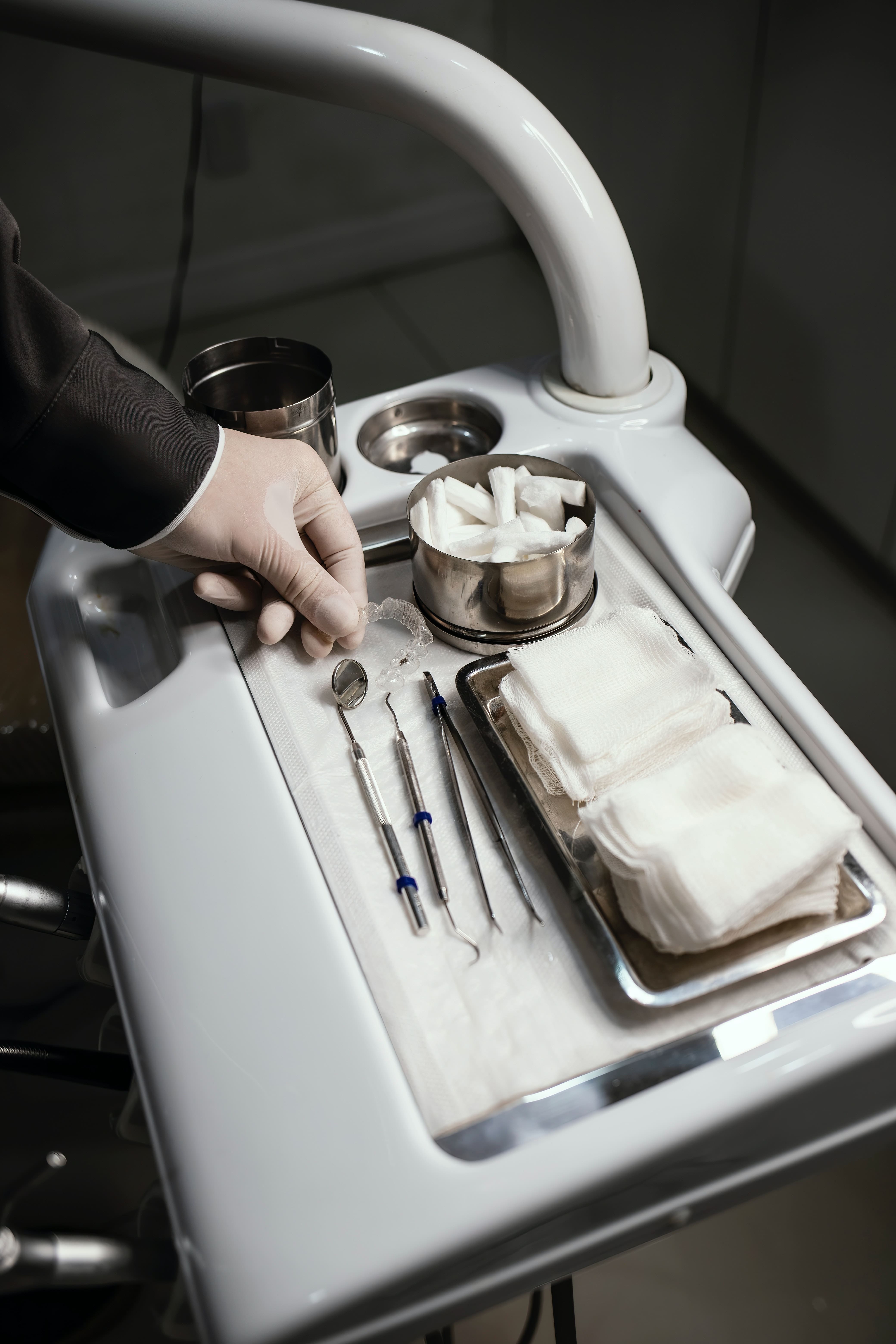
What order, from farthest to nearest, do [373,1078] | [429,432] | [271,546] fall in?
[429,432], [271,546], [373,1078]

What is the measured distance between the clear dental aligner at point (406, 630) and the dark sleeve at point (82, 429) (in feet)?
0.54

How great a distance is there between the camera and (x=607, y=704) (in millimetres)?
620

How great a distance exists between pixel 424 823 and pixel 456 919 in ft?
0.22

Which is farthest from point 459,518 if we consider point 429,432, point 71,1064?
point 71,1064

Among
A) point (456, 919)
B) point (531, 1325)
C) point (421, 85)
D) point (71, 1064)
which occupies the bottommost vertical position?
point (531, 1325)

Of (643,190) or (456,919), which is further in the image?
(643,190)

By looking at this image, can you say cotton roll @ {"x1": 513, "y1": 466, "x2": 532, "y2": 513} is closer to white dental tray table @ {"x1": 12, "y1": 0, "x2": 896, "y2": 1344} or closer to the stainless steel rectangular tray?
white dental tray table @ {"x1": 12, "y1": 0, "x2": 896, "y2": 1344}

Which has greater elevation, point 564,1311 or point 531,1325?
point 564,1311

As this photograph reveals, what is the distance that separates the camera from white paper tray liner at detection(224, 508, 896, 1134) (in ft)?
1.64

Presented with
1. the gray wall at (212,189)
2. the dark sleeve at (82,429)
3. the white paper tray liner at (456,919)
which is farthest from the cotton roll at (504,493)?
the gray wall at (212,189)

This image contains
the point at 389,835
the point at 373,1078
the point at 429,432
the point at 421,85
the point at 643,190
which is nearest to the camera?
the point at 373,1078

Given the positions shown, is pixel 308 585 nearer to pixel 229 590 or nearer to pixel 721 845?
pixel 229 590

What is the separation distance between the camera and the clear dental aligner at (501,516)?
28.3 inches

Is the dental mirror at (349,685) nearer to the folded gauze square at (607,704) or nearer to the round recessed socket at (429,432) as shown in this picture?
the folded gauze square at (607,704)
